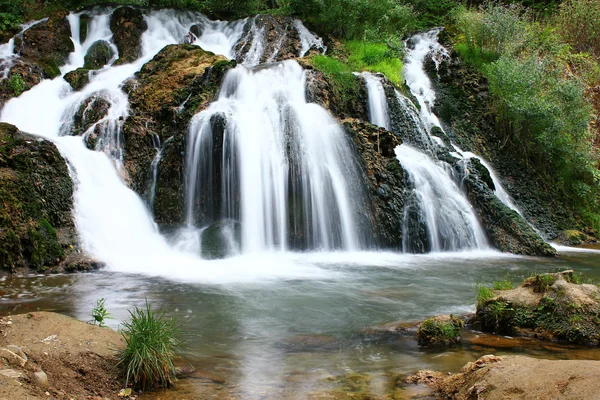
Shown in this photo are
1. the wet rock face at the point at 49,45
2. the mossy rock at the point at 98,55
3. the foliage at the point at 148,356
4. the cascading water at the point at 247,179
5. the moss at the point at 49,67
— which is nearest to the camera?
the foliage at the point at 148,356

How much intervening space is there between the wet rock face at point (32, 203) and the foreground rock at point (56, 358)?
17.4ft

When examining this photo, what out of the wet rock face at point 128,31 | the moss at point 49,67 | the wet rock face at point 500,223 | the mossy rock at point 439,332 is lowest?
the mossy rock at point 439,332

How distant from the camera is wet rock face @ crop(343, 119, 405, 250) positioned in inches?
494

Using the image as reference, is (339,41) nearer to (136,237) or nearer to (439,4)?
(439,4)

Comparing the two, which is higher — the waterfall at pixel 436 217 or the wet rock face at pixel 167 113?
the wet rock face at pixel 167 113

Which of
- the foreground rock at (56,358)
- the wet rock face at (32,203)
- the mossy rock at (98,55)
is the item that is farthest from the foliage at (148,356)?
the mossy rock at (98,55)

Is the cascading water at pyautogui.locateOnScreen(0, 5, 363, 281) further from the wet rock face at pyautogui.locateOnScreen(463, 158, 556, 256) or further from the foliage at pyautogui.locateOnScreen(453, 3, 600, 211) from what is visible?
the foliage at pyautogui.locateOnScreen(453, 3, 600, 211)

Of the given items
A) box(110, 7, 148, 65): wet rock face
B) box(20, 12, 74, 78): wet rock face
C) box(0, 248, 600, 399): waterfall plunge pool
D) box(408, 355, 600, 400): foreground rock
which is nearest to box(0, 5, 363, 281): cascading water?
box(0, 248, 600, 399): waterfall plunge pool

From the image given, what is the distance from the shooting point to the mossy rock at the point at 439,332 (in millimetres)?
5215

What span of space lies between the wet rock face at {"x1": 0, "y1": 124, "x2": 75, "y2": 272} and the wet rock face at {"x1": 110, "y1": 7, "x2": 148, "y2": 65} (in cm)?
961

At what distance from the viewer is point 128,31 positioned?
20.5 meters

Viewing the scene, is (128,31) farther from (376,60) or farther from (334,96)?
(376,60)

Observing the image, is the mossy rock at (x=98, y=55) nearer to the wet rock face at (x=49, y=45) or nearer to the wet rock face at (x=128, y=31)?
the wet rock face at (x=128, y=31)

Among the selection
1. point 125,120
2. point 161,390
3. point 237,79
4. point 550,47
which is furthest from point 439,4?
point 161,390
